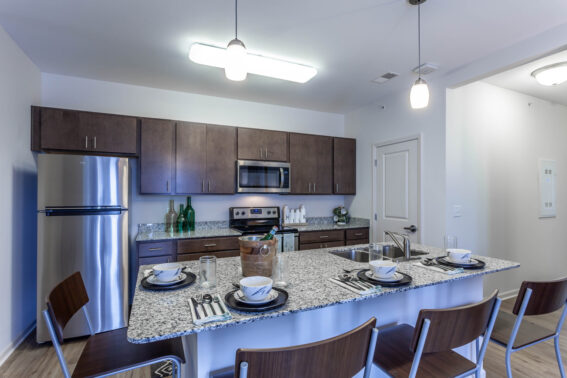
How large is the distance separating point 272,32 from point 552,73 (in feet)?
9.76

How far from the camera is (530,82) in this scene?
3.52 meters

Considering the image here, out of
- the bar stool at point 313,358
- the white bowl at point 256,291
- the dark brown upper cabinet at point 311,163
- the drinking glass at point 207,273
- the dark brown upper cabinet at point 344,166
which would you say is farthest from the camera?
the dark brown upper cabinet at point 344,166

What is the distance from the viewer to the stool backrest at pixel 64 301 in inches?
48.8

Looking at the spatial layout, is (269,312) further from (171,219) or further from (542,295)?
(171,219)

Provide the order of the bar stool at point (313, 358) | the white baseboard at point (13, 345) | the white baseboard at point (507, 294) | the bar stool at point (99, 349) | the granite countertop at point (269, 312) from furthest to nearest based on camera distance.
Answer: the white baseboard at point (507, 294), the white baseboard at point (13, 345), the bar stool at point (99, 349), the granite countertop at point (269, 312), the bar stool at point (313, 358)

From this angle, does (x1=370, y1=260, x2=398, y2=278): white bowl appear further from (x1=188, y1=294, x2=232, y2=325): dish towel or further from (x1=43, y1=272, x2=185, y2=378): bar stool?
(x1=43, y1=272, x2=185, y2=378): bar stool

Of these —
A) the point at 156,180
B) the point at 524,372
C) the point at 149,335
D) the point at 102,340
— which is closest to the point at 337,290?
the point at 149,335

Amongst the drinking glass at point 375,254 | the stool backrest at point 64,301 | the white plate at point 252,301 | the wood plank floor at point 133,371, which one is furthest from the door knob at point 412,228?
the stool backrest at point 64,301

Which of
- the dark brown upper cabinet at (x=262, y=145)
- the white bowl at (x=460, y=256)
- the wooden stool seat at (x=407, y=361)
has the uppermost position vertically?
the dark brown upper cabinet at (x=262, y=145)

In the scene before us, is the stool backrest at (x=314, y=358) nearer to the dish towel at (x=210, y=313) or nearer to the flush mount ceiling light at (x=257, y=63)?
the dish towel at (x=210, y=313)

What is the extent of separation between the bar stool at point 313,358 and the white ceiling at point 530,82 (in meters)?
3.41

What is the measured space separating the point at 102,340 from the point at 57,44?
2503mm

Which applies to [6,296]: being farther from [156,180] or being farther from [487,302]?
[487,302]

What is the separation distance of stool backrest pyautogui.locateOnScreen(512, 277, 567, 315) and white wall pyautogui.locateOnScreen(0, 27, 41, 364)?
350 cm
